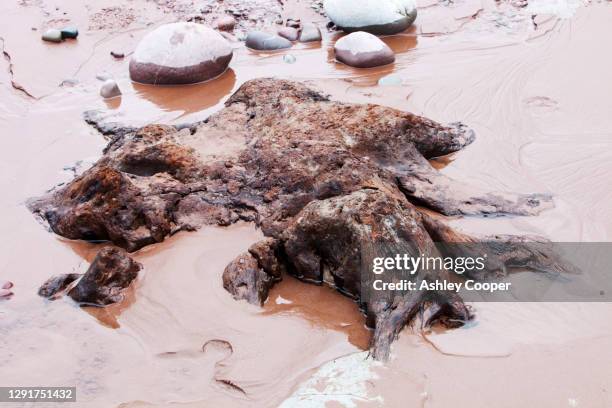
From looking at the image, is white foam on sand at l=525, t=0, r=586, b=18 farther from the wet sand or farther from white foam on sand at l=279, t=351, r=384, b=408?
white foam on sand at l=279, t=351, r=384, b=408

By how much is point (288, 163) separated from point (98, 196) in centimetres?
119

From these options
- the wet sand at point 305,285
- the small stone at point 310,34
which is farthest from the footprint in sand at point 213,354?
the small stone at point 310,34

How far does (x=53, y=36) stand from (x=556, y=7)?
6.06m

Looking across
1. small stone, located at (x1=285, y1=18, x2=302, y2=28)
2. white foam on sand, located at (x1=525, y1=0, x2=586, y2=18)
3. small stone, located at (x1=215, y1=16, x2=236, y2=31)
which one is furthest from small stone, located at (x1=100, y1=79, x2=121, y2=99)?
white foam on sand, located at (x1=525, y1=0, x2=586, y2=18)

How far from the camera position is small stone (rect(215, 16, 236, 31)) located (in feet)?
25.5

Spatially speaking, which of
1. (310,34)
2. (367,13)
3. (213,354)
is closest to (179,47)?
(310,34)

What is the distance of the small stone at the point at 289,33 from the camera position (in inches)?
296

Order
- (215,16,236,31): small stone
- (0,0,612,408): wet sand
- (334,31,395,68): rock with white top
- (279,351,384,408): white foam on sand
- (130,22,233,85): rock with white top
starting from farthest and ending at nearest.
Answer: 1. (215,16,236,31): small stone
2. (334,31,395,68): rock with white top
3. (130,22,233,85): rock with white top
4. (0,0,612,408): wet sand
5. (279,351,384,408): white foam on sand

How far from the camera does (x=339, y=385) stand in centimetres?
297

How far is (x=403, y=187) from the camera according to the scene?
4.39 meters

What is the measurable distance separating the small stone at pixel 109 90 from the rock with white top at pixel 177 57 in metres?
0.30

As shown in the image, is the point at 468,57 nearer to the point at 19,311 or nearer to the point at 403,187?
the point at 403,187

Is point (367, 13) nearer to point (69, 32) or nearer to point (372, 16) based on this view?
point (372, 16)

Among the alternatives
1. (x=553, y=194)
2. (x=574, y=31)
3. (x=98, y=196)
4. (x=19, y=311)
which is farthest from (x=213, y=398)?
(x=574, y=31)
